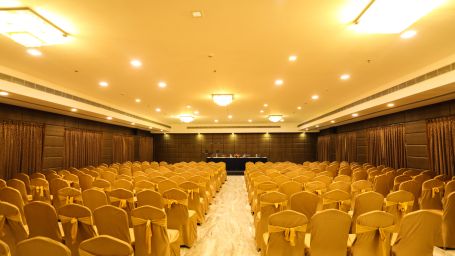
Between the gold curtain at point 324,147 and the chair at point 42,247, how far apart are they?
1946cm

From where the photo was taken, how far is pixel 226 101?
995 cm

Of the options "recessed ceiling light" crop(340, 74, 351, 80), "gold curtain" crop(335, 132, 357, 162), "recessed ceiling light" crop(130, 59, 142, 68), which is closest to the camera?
"recessed ceiling light" crop(130, 59, 142, 68)

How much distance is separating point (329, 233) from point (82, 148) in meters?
13.1

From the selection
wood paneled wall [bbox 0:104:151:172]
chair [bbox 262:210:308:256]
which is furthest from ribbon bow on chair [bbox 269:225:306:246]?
wood paneled wall [bbox 0:104:151:172]

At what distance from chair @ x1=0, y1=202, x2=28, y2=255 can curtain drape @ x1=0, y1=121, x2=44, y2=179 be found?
626 cm

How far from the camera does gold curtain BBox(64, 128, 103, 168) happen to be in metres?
12.4

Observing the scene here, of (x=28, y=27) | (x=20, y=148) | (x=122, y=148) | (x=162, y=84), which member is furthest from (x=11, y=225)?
(x=122, y=148)

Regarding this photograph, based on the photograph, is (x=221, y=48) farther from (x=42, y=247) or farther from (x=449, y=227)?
(x=449, y=227)

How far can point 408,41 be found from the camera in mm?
5441

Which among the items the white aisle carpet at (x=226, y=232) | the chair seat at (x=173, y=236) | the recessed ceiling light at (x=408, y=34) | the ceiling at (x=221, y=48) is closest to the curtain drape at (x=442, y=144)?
the ceiling at (x=221, y=48)

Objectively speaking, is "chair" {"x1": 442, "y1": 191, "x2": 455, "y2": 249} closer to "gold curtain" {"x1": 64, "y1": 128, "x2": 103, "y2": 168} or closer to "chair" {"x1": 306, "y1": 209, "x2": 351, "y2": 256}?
"chair" {"x1": 306, "y1": 209, "x2": 351, "y2": 256}

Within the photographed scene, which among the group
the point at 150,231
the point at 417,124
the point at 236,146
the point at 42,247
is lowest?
the point at 150,231

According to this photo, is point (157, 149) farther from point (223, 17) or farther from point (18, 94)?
point (223, 17)

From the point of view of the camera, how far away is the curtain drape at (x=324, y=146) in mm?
19922
